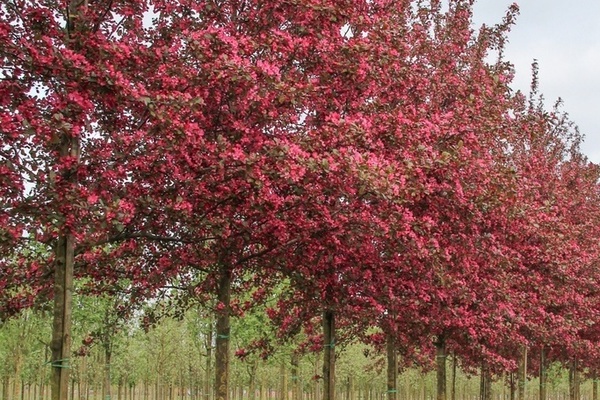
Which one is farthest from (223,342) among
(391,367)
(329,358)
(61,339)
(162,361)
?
(162,361)

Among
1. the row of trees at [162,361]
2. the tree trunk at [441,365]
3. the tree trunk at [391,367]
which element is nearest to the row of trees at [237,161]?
the tree trunk at [391,367]

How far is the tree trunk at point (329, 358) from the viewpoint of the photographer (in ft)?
52.6

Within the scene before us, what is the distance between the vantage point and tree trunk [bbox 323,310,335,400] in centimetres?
1605

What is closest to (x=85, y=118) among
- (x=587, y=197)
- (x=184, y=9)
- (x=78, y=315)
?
(x=184, y=9)

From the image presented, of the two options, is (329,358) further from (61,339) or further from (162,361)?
(162,361)

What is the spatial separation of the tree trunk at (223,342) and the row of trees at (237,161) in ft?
0.11

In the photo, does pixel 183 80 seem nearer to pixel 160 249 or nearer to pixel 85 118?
pixel 85 118

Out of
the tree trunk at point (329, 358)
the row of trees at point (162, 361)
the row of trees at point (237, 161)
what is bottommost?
the row of trees at point (162, 361)

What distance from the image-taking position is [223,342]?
13188 millimetres

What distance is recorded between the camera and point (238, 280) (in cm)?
1611

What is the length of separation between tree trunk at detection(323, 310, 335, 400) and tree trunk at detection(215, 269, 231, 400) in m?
3.25

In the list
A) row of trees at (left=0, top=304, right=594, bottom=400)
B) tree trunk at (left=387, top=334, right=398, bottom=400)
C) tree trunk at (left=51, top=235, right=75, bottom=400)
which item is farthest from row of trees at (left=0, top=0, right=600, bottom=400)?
row of trees at (left=0, top=304, right=594, bottom=400)

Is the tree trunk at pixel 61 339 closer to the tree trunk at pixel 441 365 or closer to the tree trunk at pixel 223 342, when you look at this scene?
the tree trunk at pixel 223 342

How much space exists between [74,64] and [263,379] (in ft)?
156
